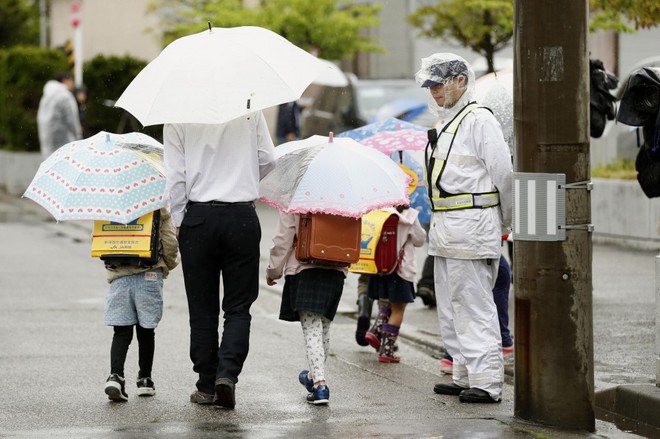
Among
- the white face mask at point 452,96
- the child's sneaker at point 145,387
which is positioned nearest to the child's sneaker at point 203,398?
the child's sneaker at point 145,387

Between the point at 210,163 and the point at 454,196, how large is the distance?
4.56ft

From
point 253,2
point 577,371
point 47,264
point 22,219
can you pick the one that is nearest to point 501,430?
point 577,371

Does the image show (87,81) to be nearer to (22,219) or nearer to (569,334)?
(22,219)

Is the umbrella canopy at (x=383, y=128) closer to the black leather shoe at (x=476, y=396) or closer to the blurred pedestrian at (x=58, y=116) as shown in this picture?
the black leather shoe at (x=476, y=396)

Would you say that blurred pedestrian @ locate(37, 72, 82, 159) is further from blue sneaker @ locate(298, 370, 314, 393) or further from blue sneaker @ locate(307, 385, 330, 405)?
blue sneaker @ locate(307, 385, 330, 405)

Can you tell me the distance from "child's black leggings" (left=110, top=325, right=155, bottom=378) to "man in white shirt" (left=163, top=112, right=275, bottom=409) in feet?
1.63

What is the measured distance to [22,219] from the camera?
20.2 metres

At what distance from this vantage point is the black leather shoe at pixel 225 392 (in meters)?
6.94

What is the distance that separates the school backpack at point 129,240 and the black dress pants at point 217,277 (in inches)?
12.8

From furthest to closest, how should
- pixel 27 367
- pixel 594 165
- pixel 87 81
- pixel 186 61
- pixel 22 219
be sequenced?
pixel 87 81
pixel 22 219
pixel 594 165
pixel 27 367
pixel 186 61

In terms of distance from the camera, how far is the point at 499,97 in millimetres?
9016

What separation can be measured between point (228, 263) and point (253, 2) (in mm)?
24160

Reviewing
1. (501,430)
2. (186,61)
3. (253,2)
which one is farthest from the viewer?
(253,2)

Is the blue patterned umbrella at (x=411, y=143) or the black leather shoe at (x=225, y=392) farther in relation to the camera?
the blue patterned umbrella at (x=411, y=143)
